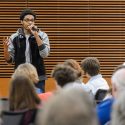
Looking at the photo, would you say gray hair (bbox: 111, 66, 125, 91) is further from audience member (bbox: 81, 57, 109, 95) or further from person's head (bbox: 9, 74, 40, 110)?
audience member (bbox: 81, 57, 109, 95)

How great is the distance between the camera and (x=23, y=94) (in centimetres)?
379

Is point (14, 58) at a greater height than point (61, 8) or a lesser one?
lesser

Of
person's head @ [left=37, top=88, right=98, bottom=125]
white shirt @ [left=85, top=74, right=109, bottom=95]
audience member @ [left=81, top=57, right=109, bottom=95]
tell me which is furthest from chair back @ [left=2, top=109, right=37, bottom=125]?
audience member @ [left=81, top=57, right=109, bottom=95]

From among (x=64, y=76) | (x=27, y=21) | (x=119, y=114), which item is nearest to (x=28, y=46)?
(x=27, y=21)

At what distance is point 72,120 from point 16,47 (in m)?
5.32

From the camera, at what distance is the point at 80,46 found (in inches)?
386

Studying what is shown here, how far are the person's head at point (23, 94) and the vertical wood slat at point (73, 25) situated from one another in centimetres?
590

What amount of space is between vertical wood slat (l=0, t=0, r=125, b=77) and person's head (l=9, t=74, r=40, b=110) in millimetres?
5895

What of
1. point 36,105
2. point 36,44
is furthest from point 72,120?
point 36,44

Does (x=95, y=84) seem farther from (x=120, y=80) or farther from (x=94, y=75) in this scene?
(x=120, y=80)

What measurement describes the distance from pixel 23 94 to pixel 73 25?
6.06 meters

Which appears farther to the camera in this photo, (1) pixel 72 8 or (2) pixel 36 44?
(1) pixel 72 8

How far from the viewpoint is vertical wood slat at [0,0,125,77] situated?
9742 mm

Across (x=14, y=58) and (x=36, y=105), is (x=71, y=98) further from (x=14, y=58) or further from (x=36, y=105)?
(x=14, y=58)
